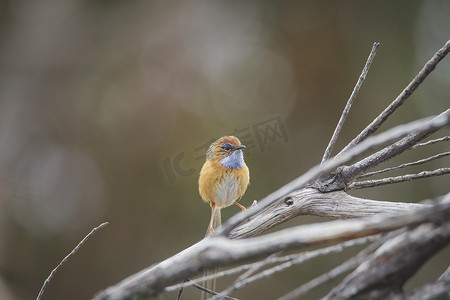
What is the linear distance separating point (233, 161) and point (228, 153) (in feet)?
0.34

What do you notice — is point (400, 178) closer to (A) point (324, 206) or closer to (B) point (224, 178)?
(A) point (324, 206)

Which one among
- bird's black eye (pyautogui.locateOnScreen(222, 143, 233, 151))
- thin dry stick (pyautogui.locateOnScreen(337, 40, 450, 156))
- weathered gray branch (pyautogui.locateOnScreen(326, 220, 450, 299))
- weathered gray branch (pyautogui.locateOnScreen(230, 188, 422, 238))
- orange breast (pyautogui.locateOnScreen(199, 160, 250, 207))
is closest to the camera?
weathered gray branch (pyautogui.locateOnScreen(326, 220, 450, 299))

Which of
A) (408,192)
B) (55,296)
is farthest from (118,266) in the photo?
(408,192)

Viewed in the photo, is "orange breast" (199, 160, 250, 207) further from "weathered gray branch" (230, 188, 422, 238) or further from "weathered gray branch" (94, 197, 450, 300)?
"weathered gray branch" (94, 197, 450, 300)

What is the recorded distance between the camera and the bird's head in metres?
4.17

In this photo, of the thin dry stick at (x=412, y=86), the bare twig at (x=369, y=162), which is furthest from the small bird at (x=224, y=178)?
the thin dry stick at (x=412, y=86)

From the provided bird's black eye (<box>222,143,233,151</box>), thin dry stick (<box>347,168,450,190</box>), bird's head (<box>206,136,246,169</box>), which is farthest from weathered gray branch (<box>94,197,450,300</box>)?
bird's black eye (<box>222,143,233,151</box>)

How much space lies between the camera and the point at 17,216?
570 centimetres

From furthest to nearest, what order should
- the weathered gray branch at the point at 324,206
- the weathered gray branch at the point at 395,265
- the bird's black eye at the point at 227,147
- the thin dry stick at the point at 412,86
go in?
1. the bird's black eye at the point at 227,147
2. the weathered gray branch at the point at 324,206
3. the thin dry stick at the point at 412,86
4. the weathered gray branch at the point at 395,265

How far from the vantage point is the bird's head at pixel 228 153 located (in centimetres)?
417

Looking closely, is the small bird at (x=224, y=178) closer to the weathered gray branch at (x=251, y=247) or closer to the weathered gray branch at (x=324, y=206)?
the weathered gray branch at (x=324, y=206)

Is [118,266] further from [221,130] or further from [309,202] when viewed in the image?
[309,202]

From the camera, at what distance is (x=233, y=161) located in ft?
13.7

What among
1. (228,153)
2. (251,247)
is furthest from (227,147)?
(251,247)
